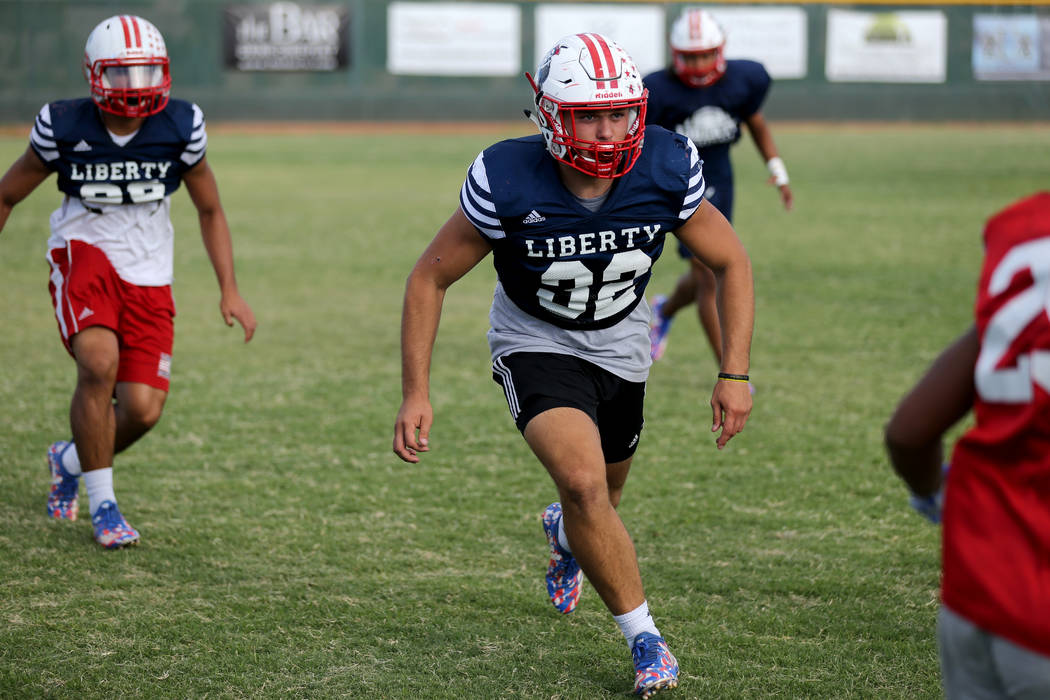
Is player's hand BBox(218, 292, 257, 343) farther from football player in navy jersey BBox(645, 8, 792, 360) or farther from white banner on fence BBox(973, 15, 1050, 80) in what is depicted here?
white banner on fence BBox(973, 15, 1050, 80)

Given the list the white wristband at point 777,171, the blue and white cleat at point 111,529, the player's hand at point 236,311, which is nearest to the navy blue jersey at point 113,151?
the player's hand at point 236,311

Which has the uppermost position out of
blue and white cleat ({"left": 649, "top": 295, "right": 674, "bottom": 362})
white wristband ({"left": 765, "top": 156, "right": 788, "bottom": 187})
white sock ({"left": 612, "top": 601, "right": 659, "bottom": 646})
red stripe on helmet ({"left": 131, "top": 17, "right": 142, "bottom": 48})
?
red stripe on helmet ({"left": 131, "top": 17, "right": 142, "bottom": 48})

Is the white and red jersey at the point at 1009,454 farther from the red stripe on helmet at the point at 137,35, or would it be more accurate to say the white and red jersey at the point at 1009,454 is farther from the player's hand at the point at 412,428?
the red stripe on helmet at the point at 137,35

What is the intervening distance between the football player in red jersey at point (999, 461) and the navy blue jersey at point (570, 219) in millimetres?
1663

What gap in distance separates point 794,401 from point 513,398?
366 centimetres

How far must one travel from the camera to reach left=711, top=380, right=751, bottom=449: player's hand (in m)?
3.55

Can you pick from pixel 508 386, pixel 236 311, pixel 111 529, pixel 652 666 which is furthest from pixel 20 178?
pixel 652 666

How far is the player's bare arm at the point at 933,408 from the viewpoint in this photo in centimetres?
198

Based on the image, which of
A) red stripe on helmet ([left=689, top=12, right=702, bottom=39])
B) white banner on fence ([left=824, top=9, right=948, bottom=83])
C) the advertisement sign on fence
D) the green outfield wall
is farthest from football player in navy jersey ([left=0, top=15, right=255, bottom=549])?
white banner on fence ([left=824, top=9, right=948, bottom=83])

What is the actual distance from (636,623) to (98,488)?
7.77ft

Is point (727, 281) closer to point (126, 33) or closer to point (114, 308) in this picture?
point (114, 308)

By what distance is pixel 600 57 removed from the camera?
356 centimetres

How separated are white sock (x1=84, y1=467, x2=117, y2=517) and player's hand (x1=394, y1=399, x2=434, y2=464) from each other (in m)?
1.88

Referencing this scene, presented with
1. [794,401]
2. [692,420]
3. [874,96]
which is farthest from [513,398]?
[874,96]
